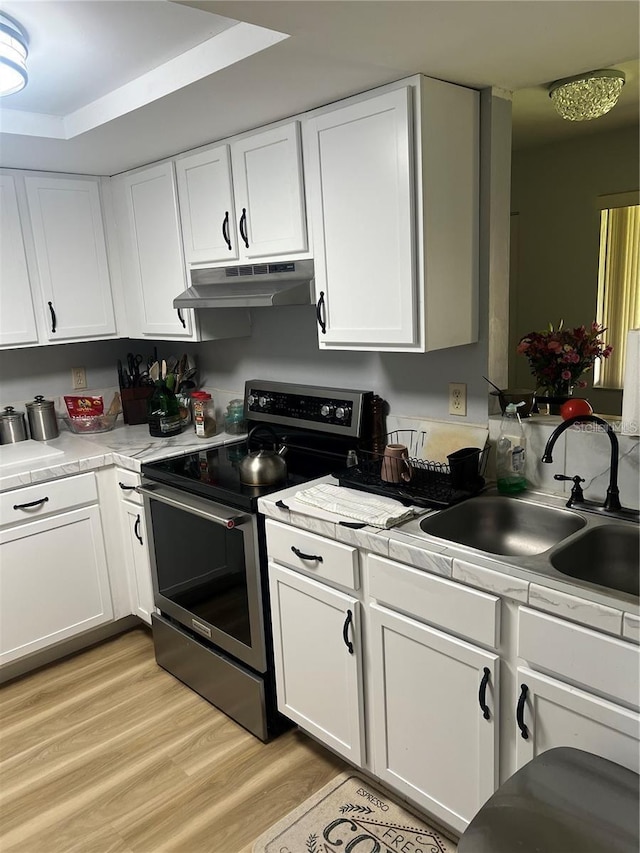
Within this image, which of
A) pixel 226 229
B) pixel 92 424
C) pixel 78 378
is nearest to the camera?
pixel 226 229

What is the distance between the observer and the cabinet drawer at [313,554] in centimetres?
182

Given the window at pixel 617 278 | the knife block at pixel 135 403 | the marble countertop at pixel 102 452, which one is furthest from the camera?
the window at pixel 617 278

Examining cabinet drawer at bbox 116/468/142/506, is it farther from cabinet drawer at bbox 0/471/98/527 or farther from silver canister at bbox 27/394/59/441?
silver canister at bbox 27/394/59/441

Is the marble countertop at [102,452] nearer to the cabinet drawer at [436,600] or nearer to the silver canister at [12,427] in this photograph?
the silver canister at [12,427]

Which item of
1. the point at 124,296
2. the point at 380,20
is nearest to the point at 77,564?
the point at 124,296

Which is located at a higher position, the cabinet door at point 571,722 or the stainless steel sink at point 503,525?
the stainless steel sink at point 503,525

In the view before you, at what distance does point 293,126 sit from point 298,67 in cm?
43

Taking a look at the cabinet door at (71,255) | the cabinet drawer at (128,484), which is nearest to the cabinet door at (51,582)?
the cabinet drawer at (128,484)

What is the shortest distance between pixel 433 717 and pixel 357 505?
2.03 ft

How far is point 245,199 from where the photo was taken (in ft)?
7.66

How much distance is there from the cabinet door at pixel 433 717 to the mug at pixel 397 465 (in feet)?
1.44

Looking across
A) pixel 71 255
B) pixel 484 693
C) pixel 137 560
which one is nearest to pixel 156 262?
pixel 71 255

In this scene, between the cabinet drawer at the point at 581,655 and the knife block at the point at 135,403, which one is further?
the knife block at the point at 135,403

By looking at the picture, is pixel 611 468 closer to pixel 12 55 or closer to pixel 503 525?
pixel 503 525
